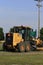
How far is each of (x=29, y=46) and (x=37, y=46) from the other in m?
2.97

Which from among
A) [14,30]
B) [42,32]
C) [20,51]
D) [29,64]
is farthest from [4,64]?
[42,32]

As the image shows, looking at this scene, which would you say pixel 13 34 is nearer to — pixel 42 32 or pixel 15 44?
pixel 15 44

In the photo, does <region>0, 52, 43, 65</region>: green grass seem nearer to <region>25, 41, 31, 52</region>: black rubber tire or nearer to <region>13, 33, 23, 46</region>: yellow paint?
<region>25, 41, 31, 52</region>: black rubber tire

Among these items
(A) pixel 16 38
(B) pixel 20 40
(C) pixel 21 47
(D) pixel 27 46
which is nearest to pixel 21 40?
(B) pixel 20 40

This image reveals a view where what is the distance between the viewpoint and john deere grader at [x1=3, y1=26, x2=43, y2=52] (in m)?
33.1

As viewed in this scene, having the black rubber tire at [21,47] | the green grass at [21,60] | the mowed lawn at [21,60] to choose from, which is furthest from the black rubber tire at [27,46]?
the green grass at [21,60]

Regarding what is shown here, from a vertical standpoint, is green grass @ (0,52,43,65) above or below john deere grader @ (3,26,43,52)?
below

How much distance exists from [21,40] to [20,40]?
0.42 feet

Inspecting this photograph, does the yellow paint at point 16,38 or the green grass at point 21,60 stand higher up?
the yellow paint at point 16,38

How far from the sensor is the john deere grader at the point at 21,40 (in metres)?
33.1

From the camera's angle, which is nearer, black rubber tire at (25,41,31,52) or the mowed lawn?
the mowed lawn

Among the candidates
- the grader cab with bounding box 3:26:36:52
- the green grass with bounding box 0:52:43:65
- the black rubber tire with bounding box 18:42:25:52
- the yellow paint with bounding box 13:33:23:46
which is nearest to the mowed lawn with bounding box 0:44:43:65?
the green grass with bounding box 0:52:43:65

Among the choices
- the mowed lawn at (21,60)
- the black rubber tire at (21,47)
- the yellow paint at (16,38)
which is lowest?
the mowed lawn at (21,60)

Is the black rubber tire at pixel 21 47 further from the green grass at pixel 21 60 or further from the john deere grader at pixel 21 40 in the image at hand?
the green grass at pixel 21 60
